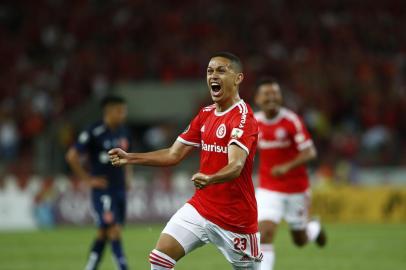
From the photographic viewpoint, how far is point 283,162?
11.0 metres

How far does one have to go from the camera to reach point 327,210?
21531 mm

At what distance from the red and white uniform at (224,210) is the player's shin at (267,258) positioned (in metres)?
2.63

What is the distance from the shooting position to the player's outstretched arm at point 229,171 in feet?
19.8

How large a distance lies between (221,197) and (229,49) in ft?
67.7

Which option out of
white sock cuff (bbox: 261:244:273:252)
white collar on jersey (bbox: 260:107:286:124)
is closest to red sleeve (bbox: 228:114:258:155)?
white sock cuff (bbox: 261:244:273:252)

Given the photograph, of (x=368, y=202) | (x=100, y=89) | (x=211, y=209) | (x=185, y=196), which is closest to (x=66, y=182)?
(x=185, y=196)

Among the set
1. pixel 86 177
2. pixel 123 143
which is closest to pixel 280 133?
pixel 123 143

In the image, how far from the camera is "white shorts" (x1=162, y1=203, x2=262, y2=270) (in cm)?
695

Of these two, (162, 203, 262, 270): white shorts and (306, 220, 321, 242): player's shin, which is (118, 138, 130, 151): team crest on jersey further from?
(162, 203, 262, 270): white shorts

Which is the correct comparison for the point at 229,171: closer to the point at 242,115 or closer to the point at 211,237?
the point at 242,115

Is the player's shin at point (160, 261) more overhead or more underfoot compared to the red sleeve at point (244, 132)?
more underfoot

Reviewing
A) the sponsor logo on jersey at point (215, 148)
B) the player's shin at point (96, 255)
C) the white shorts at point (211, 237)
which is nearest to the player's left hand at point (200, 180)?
the sponsor logo on jersey at point (215, 148)

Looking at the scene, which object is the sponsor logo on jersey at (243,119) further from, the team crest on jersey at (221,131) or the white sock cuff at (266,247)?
the white sock cuff at (266,247)

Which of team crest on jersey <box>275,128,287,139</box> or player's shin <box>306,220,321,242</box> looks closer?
team crest on jersey <box>275,128,287,139</box>
